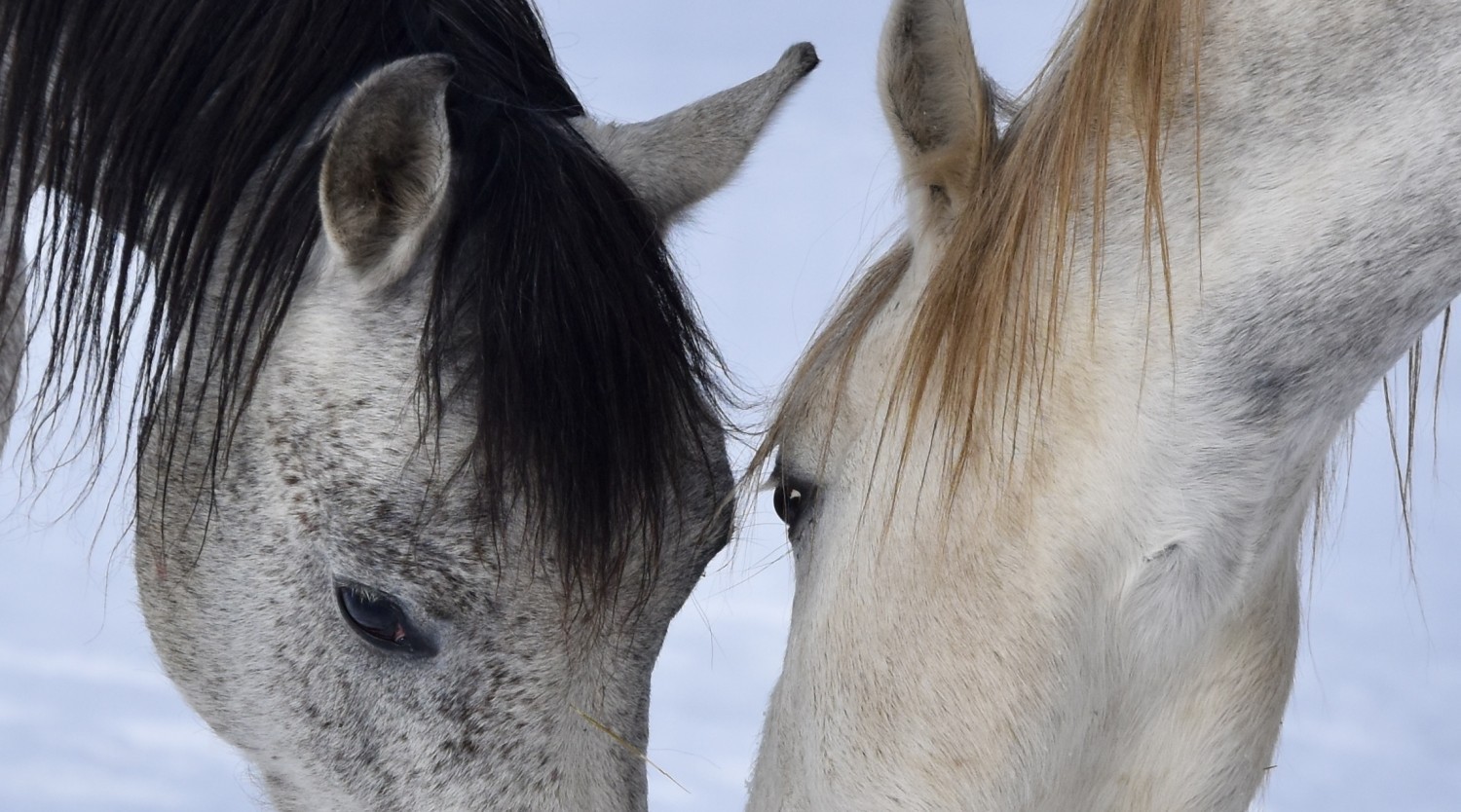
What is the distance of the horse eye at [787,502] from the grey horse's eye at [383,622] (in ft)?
2.20

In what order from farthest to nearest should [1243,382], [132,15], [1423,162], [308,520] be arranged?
[132,15] < [308,520] < [1243,382] < [1423,162]

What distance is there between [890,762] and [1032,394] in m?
0.64

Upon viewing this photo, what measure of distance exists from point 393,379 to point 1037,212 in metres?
1.05

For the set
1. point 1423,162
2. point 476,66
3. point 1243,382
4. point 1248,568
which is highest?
point 476,66

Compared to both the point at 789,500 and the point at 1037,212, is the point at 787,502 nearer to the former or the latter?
the point at 789,500

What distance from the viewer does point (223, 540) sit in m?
2.31

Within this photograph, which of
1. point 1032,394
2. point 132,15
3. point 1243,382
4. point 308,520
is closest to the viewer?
point 1243,382

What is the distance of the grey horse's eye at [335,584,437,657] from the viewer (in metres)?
2.14

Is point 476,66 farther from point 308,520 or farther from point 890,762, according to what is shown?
point 890,762

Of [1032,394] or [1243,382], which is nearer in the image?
[1243,382]

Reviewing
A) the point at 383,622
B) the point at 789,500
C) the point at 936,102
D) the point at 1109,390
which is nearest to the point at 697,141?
the point at 936,102

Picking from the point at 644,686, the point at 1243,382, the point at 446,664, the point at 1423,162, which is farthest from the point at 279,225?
the point at 1423,162

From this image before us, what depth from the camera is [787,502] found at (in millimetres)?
2412

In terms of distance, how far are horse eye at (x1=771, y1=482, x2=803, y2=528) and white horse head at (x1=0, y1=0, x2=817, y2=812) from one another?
0.38ft
